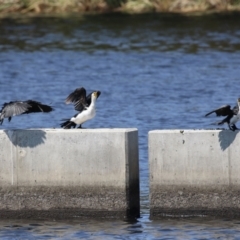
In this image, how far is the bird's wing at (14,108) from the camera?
46.8 ft

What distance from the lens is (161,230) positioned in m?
14.0

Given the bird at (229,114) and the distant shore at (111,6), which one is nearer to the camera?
the bird at (229,114)

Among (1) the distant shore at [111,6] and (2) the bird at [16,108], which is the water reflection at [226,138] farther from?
(1) the distant shore at [111,6]

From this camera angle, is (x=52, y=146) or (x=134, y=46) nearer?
(x=52, y=146)

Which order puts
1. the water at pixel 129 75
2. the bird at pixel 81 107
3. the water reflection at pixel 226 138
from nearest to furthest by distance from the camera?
the water reflection at pixel 226 138 < the water at pixel 129 75 < the bird at pixel 81 107

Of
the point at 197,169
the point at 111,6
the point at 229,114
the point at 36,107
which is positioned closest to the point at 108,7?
the point at 111,6

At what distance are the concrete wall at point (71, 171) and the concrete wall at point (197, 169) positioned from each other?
374mm

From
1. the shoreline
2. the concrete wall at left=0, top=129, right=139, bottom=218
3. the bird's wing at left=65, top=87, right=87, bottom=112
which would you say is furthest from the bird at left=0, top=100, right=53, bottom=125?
the shoreline

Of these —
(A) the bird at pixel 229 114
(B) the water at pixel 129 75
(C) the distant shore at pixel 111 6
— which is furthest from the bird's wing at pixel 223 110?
(C) the distant shore at pixel 111 6

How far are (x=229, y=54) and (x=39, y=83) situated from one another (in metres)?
7.89

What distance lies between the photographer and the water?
14.2m

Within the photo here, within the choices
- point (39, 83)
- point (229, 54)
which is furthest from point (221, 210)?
point (229, 54)

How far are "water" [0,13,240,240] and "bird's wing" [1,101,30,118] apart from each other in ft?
4.91

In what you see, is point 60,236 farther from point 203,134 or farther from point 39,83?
point 39,83
